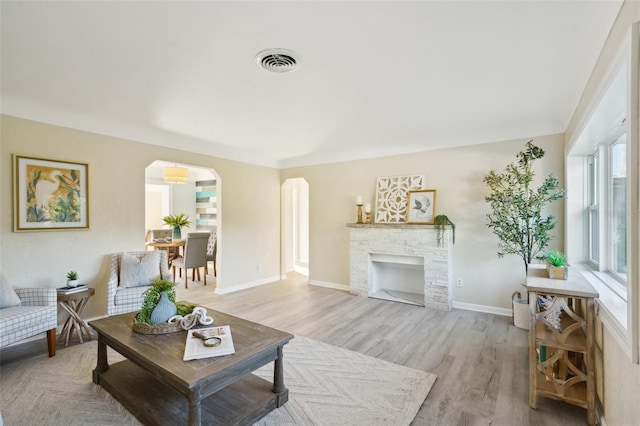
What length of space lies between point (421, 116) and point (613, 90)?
1.76 m

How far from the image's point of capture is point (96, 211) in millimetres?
3594

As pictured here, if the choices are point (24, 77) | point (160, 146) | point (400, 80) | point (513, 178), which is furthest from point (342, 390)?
point (160, 146)

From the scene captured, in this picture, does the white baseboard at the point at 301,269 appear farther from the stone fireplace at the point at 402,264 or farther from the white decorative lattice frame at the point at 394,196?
the white decorative lattice frame at the point at 394,196

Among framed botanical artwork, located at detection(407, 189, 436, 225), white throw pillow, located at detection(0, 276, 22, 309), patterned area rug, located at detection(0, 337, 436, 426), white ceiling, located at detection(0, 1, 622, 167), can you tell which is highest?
white ceiling, located at detection(0, 1, 622, 167)

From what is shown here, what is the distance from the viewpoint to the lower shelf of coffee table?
6.02 feet

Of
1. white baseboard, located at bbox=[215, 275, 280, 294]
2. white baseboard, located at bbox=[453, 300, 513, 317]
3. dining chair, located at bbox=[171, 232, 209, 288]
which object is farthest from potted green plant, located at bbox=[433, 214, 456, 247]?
dining chair, located at bbox=[171, 232, 209, 288]

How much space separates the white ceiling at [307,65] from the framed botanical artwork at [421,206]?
0.92m

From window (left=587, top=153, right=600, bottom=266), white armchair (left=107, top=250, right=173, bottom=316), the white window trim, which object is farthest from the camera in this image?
white armchair (left=107, top=250, right=173, bottom=316)

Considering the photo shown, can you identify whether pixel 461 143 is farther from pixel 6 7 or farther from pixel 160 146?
pixel 6 7

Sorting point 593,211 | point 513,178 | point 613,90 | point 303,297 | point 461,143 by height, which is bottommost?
point 303,297

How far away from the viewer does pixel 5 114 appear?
2965 mm

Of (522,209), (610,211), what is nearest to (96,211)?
(522,209)

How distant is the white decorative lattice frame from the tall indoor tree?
1.05 meters

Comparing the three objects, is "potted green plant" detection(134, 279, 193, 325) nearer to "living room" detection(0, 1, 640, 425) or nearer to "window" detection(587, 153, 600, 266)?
"living room" detection(0, 1, 640, 425)
